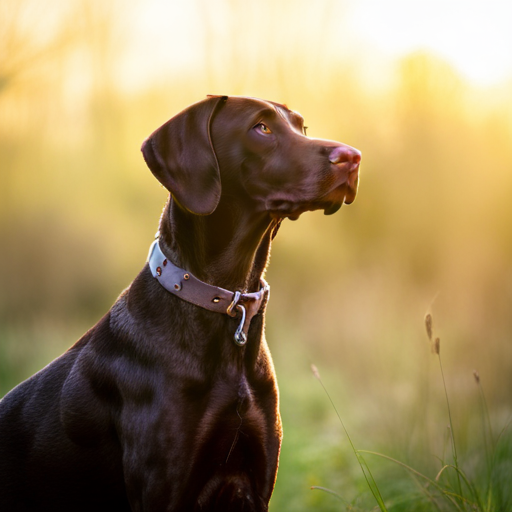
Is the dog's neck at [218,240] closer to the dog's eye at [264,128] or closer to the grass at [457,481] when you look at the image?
the dog's eye at [264,128]

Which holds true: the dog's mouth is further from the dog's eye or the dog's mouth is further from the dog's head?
the dog's eye

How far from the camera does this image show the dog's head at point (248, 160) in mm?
2744

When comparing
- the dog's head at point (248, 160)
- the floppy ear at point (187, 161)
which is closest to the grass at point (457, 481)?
the dog's head at point (248, 160)

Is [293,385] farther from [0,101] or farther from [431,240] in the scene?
[0,101]

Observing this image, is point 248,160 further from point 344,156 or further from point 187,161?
point 344,156

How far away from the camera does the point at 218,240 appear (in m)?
2.91

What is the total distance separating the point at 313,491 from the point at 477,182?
3.07 meters

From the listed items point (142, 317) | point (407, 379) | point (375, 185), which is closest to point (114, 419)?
point (142, 317)

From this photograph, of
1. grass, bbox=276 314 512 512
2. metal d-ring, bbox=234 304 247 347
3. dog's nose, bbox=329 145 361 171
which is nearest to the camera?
dog's nose, bbox=329 145 361 171

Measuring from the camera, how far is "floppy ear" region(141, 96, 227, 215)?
2742mm

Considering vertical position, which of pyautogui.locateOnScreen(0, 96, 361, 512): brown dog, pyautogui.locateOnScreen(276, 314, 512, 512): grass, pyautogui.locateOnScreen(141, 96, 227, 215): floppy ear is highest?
pyautogui.locateOnScreen(141, 96, 227, 215): floppy ear

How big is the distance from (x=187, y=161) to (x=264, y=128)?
1.24 ft

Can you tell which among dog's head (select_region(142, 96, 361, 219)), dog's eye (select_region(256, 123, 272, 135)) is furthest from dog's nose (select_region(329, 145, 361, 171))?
dog's eye (select_region(256, 123, 272, 135))

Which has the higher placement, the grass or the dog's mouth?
the dog's mouth
